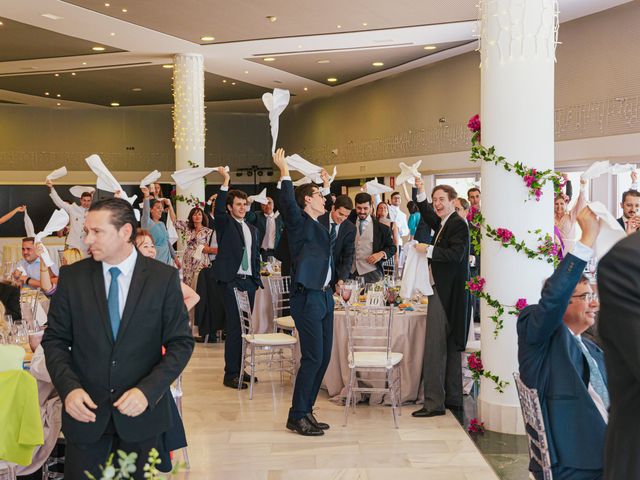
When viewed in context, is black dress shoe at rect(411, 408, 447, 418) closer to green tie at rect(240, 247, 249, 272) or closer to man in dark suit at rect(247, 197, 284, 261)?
green tie at rect(240, 247, 249, 272)

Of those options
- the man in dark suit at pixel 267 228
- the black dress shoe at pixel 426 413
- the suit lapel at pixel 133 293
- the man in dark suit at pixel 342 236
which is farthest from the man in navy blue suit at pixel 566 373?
the man in dark suit at pixel 267 228

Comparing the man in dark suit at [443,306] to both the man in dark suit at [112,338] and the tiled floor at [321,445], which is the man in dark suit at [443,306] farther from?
the man in dark suit at [112,338]

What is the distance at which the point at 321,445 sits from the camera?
566cm

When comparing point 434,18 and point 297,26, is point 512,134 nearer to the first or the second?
point 434,18

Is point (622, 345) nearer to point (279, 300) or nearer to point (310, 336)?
point (310, 336)

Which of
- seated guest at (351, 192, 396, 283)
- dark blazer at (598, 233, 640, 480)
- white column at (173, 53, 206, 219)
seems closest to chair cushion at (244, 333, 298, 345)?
seated guest at (351, 192, 396, 283)

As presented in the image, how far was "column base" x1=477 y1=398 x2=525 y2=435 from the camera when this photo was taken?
5902mm

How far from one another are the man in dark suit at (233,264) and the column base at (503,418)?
2487mm

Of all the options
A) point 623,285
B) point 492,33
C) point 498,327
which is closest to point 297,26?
point 492,33

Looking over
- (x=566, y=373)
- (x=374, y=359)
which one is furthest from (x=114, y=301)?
(x=374, y=359)

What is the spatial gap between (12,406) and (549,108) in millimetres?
4191

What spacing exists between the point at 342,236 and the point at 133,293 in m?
5.08

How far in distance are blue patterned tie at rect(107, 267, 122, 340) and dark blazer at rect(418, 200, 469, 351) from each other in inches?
144

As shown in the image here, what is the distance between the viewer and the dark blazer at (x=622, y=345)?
1354 millimetres
